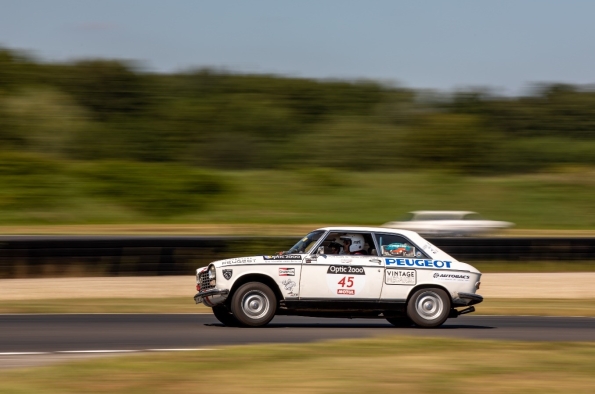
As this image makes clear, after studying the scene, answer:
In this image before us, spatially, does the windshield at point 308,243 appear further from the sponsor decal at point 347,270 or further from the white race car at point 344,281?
the sponsor decal at point 347,270

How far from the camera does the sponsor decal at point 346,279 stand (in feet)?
38.0

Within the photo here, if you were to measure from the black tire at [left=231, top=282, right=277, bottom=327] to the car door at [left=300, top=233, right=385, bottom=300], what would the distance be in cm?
46

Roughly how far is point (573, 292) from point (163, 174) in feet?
110

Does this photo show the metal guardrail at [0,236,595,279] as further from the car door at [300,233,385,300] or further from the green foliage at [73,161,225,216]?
the green foliage at [73,161,225,216]

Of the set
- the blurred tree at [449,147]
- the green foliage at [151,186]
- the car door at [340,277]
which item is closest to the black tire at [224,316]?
the car door at [340,277]

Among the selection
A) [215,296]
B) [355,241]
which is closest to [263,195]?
[355,241]

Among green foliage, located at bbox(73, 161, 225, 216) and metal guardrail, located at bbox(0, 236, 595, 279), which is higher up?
green foliage, located at bbox(73, 161, 225, 216)

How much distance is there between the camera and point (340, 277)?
457 inches

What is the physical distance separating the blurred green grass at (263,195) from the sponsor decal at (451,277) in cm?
2779

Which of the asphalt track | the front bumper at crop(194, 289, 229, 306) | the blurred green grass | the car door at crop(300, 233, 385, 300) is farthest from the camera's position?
the blurred green grass

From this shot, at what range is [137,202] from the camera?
151 ft

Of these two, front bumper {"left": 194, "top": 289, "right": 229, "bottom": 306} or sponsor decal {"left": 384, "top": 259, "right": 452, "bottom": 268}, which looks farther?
sponsor decal {"left": 384, "top": 259, "right": 452, "bottom": 268}

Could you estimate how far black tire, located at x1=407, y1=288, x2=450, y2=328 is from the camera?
1181 centimetres

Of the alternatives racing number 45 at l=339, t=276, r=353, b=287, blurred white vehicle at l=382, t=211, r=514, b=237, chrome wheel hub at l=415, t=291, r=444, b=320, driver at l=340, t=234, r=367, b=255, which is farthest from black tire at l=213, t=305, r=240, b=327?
blurred white vehicle at l=382, t=211, r=514, b=237
